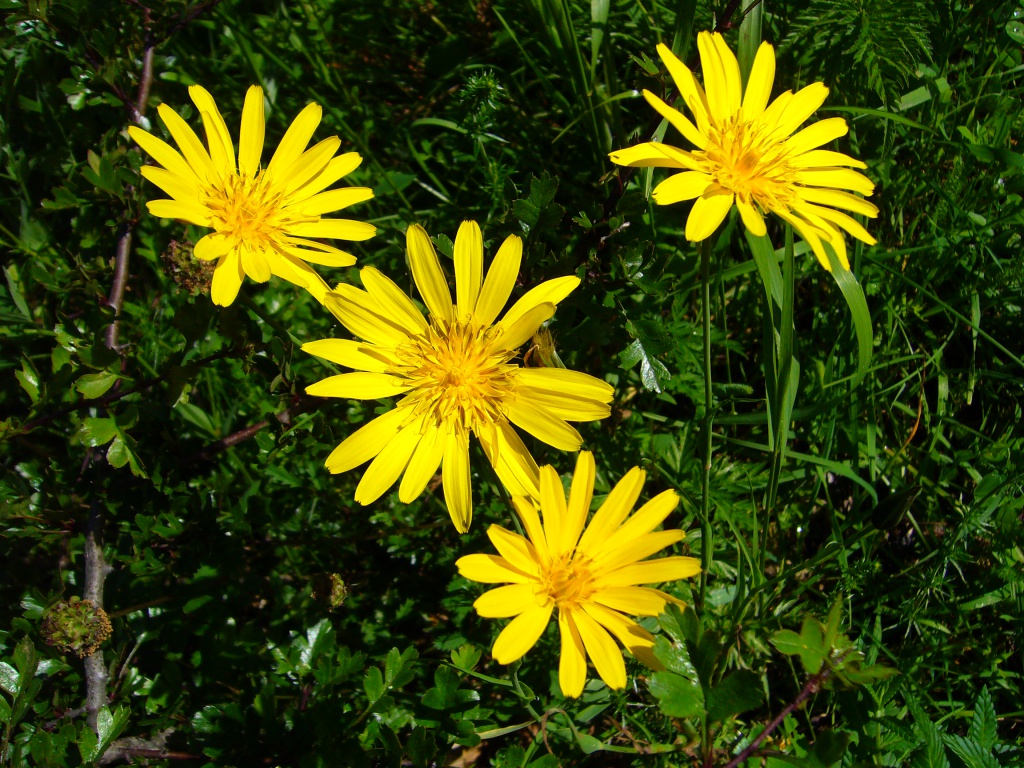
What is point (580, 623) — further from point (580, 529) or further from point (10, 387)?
point (10, 387)

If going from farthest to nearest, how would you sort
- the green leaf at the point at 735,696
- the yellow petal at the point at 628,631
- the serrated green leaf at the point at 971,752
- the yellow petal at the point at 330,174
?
the yellow petal at the point at 330,174 → the serrated green leaf at the point at 971,752 → the yellow petal at the point at 628,631 → the green leaf at the point at 735,696

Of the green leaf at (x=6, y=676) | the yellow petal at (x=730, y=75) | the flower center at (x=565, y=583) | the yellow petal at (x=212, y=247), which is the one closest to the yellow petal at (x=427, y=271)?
the yellow petal at (x=212, y=247)

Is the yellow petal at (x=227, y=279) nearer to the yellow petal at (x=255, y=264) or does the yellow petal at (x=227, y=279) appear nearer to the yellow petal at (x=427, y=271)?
the yellow petal at (x=255, y=264)

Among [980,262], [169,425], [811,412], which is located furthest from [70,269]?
[980,262]

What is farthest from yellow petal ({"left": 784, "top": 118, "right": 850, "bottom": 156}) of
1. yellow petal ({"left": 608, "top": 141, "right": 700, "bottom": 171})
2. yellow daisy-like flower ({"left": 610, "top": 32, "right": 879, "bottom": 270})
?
yellow petal ({"left": 608, "top": 141, "right": 700, "bottom": 171})

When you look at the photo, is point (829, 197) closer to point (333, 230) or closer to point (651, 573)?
point (651, 573)

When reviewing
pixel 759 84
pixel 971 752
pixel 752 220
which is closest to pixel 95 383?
pixel 752 220
